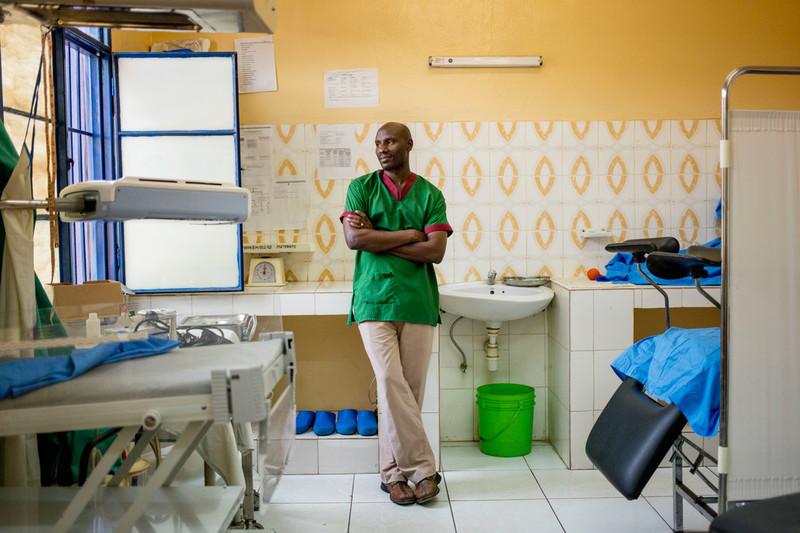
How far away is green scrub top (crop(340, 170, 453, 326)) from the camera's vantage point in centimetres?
296

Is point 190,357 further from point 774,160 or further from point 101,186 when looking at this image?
point 774,160

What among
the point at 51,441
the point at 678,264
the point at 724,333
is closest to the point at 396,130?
the point at 678,264

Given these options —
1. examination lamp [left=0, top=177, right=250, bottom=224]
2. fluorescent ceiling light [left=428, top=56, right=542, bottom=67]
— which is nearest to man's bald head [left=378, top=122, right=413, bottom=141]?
fluorescent ceiling light [left=428, top=56, right=542, bottom=67]

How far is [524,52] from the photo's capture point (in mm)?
3771

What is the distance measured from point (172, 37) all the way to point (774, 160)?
3045 millimetres

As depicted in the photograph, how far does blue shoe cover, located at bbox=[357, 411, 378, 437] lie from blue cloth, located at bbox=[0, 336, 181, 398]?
183 cm

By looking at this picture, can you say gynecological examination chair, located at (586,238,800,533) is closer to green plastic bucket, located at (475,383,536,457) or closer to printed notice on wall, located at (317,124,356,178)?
green plastic bucket, located at (475,383,536,457)

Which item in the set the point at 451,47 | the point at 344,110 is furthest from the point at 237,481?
the point at 451,47

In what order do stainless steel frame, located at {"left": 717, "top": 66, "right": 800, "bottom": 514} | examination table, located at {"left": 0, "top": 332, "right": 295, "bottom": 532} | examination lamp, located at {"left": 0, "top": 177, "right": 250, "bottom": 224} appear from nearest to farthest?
examination table, located at {"left": 0, "top": 332, "right": 295, "bottom": 532} → examination lamp, located at {"left": 0, "top": 177, "right": 250, "bottom": 224} → stainless steel frame, located at {"left": 717, "top": 66, "right": 800, "bottom": 514}

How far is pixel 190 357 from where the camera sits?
5.18 feet

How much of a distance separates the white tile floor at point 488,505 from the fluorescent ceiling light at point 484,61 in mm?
2110

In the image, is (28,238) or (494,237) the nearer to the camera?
(28,238)

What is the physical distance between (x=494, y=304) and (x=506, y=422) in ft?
2.20

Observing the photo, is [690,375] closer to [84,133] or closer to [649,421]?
[649,421]
